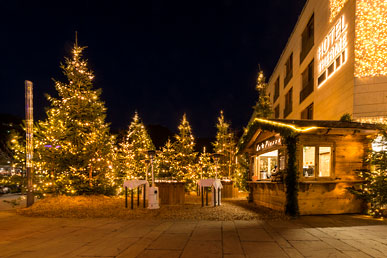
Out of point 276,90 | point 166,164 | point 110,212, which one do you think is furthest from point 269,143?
point 276,90

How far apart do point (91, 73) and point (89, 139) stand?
351 centimetres

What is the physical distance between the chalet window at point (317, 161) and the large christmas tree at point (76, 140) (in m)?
9.06

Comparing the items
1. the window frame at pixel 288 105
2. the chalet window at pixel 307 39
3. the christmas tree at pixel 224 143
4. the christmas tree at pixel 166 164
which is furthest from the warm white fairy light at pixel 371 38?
the christmas tree at pixel 224 143

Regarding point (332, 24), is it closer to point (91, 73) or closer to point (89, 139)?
point (91, 73)

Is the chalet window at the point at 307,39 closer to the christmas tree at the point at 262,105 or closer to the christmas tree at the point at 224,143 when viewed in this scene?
the christmas tree at the point at 262,105

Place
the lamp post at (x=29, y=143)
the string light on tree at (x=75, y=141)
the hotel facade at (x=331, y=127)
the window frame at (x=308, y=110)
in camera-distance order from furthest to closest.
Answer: the window frame at (x=308, y=110) → the string light on tree at (x=75, y=141) → the lamp post at (x=29, y=143) → the hotel facade at (x=331, y=127)

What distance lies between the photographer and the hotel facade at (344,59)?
11.4m

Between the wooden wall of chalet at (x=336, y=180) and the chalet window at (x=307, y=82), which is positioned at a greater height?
the chalet window at (x=307, y=82)

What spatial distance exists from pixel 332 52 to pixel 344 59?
188 centimetres

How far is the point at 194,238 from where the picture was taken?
6297 millimetres

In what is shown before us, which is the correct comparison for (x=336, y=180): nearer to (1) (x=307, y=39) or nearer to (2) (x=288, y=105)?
(1) (x=307, y=39)

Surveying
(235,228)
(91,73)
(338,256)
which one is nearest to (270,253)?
(338,256)

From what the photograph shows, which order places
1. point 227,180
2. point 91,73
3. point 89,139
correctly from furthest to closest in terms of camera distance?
point 227,180, point 91,73, point 89,139

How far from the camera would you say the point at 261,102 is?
22312mm
